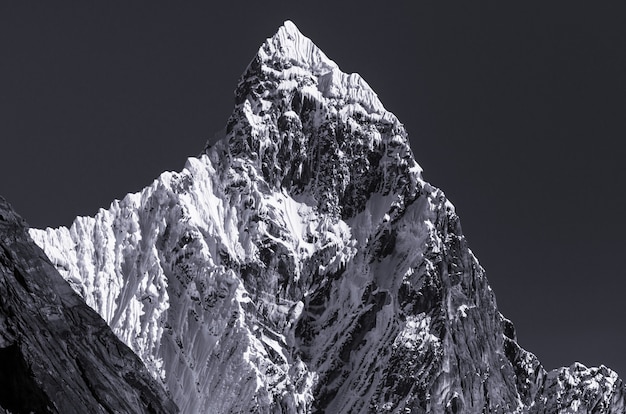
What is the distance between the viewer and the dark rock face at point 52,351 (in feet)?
190

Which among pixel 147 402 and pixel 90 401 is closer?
pixel 90 401

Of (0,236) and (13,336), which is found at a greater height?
(0,236)

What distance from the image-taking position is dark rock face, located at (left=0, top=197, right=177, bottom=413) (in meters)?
58.0

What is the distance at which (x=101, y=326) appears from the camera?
210ft

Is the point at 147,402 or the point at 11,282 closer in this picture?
the point at 11,282

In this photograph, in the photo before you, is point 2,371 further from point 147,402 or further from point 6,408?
point 147,402

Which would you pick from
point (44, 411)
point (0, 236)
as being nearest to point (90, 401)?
point (44, 411)

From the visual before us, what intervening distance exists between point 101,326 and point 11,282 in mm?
5564

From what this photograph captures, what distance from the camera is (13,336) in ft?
188

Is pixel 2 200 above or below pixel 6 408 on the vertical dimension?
above

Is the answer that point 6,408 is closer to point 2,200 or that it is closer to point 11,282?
point 11,282

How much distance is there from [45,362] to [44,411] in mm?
1728

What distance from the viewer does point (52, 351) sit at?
5941cm

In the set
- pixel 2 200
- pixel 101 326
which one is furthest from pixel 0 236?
pixel 101 326
